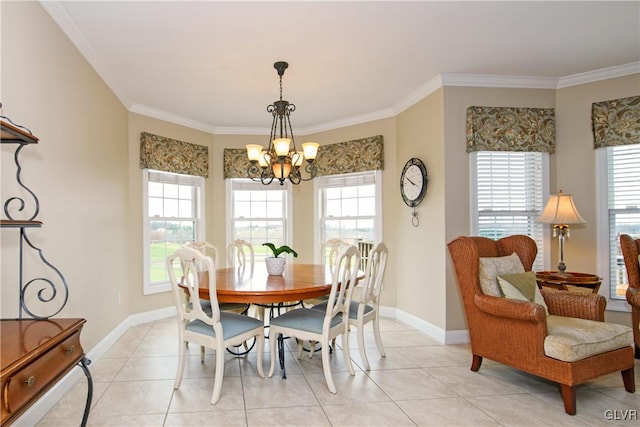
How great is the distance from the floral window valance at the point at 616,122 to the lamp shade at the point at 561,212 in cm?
82

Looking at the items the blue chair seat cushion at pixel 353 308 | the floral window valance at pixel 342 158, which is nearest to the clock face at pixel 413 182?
the floral window valance at pixel 342 158

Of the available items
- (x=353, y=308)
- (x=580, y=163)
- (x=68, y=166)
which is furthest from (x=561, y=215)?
(x=68, y=166)

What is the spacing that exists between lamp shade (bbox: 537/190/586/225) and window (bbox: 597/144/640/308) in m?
0.61

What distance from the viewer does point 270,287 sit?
2.78 metres

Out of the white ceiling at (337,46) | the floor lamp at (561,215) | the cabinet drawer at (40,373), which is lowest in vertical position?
the cabinet drawer at (40,373)

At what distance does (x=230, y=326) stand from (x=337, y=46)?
237 centimetres

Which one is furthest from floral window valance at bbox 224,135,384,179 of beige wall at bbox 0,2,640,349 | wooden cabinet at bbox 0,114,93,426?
wooden cabinet at bbox 0,114,93,426

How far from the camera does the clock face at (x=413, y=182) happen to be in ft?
13.5

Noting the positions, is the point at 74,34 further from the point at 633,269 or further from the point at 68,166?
the point at 633,269

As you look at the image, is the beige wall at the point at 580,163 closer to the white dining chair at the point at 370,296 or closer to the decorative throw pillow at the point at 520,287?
the decorative throw pillow at the point at 520,287

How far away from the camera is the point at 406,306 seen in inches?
179

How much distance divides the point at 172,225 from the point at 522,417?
433 centimetres

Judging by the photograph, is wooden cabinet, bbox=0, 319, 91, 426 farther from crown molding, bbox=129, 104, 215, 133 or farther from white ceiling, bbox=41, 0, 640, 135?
crown molding, bbox=129, 104, 215, 133

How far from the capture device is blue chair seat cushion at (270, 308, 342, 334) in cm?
277
